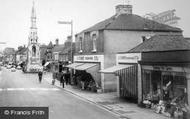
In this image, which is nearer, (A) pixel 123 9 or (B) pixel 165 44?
(B) pixel 165 44

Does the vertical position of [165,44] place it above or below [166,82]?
above

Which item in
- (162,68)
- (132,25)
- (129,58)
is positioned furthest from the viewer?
(132,25)

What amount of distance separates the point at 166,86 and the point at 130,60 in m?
4.86

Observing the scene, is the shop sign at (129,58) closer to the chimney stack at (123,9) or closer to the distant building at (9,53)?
the chimney stack at (123,9)

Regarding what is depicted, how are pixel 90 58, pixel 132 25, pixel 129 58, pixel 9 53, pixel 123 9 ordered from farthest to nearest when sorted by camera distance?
pixel 9 53 → pixel 123 9 → pixel 90 58 → pixel 132 25 → pixel 129 58

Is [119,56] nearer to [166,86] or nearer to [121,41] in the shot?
[121,41]

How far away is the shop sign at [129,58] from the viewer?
1828 cm

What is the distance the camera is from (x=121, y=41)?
2608 cm

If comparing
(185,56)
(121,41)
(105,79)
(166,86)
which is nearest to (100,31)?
(121,41)

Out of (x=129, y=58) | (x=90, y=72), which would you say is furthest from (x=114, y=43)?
(x=129, y=58)

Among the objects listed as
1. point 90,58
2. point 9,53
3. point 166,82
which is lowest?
point 166,82

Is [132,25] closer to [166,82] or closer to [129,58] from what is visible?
[129,58]

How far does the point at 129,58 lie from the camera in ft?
64.6

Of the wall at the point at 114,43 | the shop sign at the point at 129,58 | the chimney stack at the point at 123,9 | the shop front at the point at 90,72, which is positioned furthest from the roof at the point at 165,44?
the chimney stack at the point at 123,9
